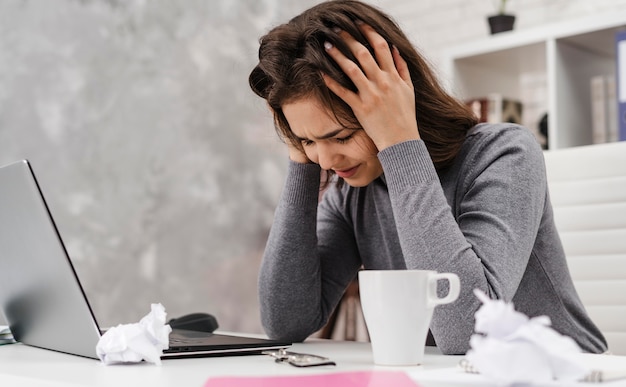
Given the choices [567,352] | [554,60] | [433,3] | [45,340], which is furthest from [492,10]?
[567,352]

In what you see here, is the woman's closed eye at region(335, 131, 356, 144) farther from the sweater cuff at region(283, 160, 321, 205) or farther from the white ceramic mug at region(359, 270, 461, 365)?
the white ceramic mug at region(359, 270, 461, 365)

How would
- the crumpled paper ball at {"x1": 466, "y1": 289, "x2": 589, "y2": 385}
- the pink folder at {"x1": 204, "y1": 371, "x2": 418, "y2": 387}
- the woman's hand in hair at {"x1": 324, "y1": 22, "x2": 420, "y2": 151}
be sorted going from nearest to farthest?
1. the crumpled paper ball at {"x1": 466, "y1": 289, "x2": 589, "y2": 385}
2. the pink folder at {"x1": 204, "y1": 371, "x2": 418, "y2": 387}
3. the woman's hand in hair at {"x1": 324, "y1": 22, "x2": 420, "y2": 151}

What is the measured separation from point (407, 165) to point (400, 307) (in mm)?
342

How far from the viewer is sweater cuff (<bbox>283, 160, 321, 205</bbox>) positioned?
1351mm

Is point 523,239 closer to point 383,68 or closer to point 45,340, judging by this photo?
point 383,68

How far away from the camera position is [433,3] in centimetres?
326

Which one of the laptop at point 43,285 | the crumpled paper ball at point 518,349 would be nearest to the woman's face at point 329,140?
the laptop at point 43,285

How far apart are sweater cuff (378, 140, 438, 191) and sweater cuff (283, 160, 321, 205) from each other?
0.26 m

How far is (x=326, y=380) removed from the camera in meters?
0.69

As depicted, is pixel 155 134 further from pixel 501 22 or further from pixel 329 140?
pixel 329 140

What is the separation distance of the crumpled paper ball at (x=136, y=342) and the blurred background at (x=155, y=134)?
159 cm

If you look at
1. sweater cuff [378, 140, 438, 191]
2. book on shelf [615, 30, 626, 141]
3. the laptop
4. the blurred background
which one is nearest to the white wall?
the blurred background

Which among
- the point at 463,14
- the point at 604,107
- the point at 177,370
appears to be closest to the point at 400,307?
the point at 177,370

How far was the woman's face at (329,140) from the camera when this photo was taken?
1179mm
